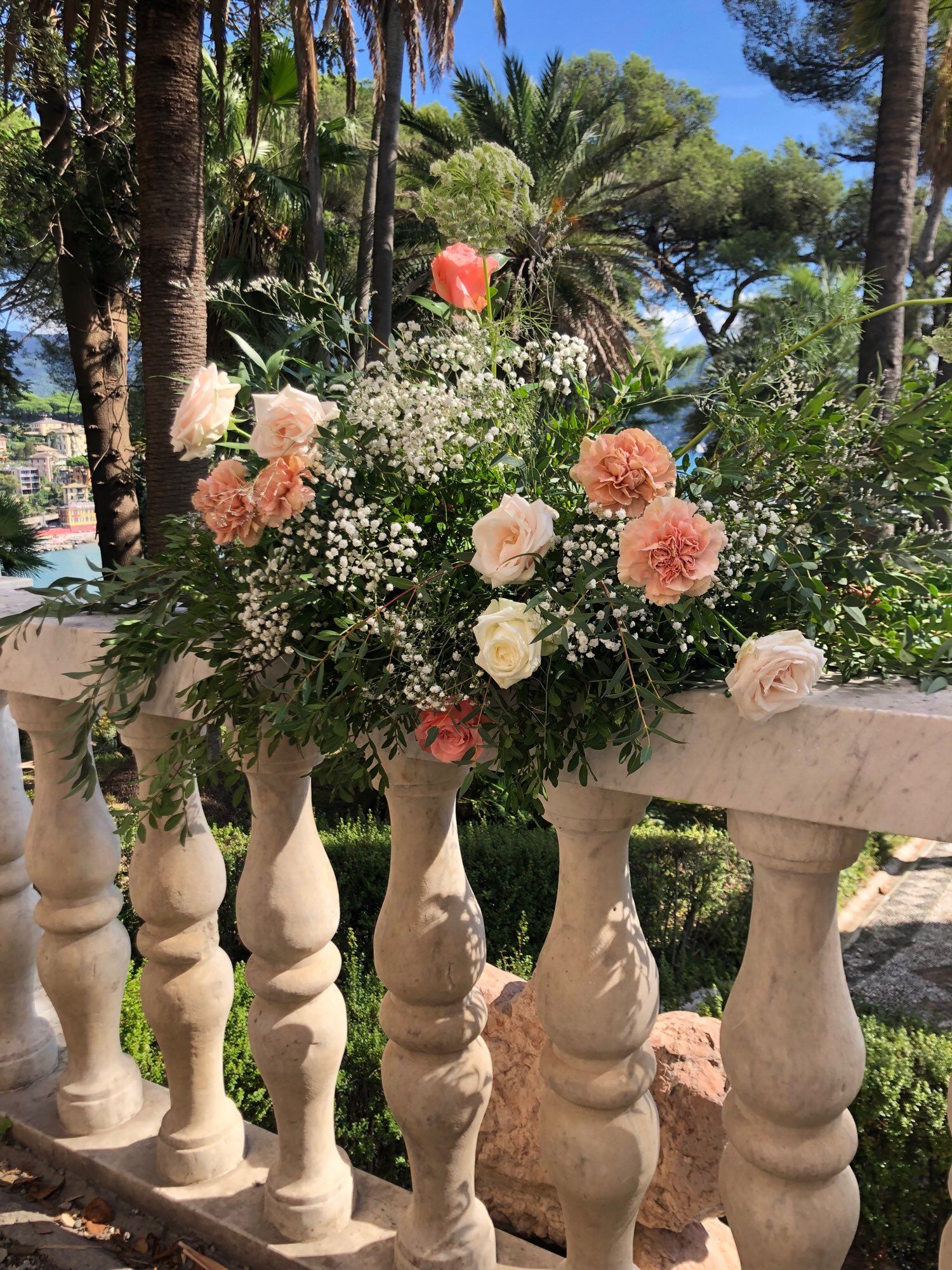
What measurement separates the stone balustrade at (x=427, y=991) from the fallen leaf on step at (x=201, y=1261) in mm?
40

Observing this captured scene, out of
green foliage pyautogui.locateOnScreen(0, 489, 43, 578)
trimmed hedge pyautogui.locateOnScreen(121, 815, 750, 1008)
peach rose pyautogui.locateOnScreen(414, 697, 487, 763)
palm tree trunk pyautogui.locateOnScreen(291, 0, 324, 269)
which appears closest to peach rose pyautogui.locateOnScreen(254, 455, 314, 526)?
peach rose pyautogui.locateOnScreen(414, 697, 487, 763)

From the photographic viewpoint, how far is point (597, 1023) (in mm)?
1164

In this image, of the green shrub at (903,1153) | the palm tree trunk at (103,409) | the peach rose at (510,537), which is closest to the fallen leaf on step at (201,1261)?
the peach rose at (510,537)

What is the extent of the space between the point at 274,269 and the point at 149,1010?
47.9 ft

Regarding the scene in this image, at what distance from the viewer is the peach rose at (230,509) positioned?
115 centimetres

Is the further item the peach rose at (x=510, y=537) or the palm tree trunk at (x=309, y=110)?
the palm tree trunk at (x=309, y=110)

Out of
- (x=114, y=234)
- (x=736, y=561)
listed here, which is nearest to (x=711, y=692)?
(x=736, y=561)

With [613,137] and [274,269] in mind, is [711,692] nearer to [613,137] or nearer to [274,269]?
[274,269]

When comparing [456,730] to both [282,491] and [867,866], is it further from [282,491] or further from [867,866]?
[867,866]

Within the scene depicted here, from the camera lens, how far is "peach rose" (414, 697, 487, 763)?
106cm

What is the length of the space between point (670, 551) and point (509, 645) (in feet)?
0.58

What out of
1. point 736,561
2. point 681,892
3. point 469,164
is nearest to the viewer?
point 736,561

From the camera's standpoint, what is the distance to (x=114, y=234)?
32.9ft

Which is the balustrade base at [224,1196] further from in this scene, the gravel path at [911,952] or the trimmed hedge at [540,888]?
the gravel path at [911,952]
